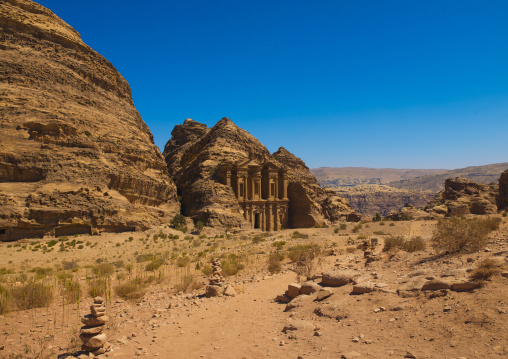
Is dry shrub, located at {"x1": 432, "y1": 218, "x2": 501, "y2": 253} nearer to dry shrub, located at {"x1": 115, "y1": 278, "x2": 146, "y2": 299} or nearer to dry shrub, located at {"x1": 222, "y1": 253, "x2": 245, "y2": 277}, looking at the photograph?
dry shrub, located at {"x1": 222, "y1": 253, "x2": 245, "y2": 277}

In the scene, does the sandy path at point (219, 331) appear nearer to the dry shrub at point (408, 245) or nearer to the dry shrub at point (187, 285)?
the dry shrub at point (187, 285)

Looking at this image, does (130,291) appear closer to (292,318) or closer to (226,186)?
(292,318)

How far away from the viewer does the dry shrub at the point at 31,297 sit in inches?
425

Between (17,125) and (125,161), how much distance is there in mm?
9340

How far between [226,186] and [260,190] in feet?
22.8

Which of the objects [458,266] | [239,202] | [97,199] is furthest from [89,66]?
[458,266]

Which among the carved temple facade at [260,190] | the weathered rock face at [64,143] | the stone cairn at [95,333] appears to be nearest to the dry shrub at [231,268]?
the stone cairn at [95,333]

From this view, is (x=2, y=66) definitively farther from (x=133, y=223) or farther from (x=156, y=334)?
(x=156, y=334)

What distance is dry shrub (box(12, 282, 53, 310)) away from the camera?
10789 millimetres

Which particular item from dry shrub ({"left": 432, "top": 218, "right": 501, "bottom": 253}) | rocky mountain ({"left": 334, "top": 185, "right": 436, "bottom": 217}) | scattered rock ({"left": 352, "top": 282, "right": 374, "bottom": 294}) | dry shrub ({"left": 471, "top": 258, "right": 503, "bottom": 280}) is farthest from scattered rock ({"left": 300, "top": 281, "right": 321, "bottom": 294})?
rocky mountain ({"left": 334, "top": 185, "right": 436, "bottom": 217})

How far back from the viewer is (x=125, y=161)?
34.1m

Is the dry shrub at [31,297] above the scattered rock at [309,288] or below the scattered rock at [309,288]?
below

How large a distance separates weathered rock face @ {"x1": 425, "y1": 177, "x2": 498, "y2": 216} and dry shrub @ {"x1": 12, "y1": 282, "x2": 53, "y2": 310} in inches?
1606

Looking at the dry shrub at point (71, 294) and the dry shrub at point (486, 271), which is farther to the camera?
the dry shrub at point (71, 294)
